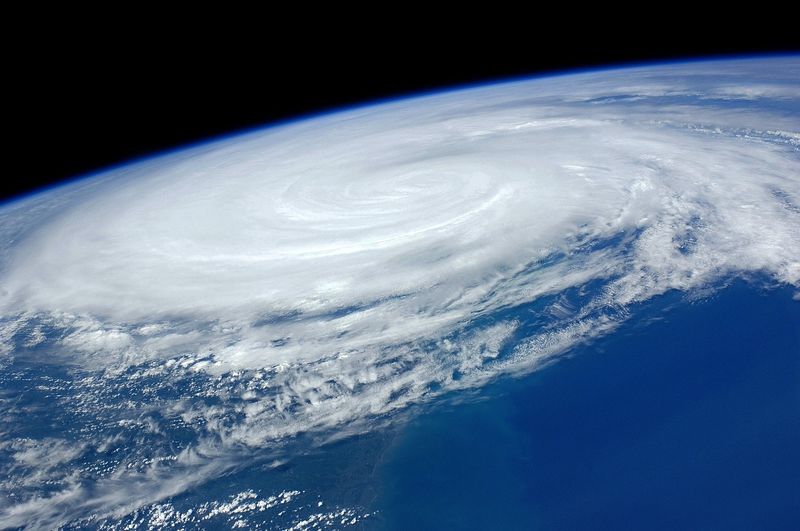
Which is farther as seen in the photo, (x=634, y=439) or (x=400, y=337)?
(x=400, y=337)

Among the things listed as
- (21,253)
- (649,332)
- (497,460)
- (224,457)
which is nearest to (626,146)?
(649,332)

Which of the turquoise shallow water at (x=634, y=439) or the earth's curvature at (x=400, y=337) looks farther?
the earth's curvature at (x=400, y=337)

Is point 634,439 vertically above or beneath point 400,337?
beneath

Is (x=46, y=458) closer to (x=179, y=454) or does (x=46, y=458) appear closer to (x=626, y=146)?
(x=179, y=454)

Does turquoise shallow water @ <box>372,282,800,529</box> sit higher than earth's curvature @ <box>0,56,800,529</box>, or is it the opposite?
earth's curvature @ <box>0,56,800,529</box>

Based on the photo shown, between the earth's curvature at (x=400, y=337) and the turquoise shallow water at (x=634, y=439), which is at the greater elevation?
the earth's curvature at (x=400, y=337)
